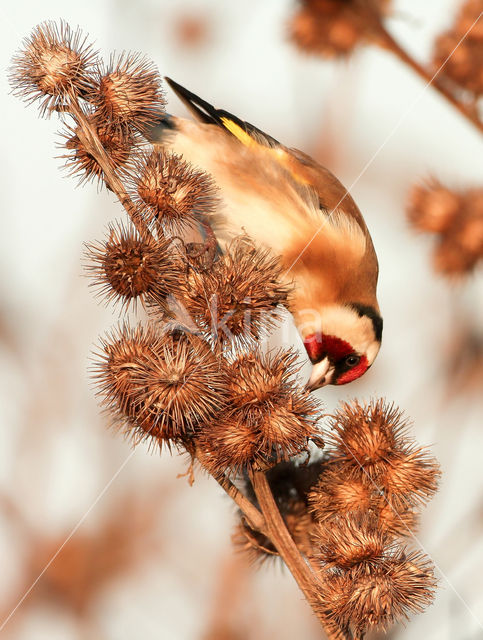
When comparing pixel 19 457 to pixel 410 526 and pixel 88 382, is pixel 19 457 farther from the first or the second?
pixel 410 526

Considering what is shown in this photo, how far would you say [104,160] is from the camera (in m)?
0.56

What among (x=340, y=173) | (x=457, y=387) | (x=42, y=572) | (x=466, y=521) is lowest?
(x=42, y=572)

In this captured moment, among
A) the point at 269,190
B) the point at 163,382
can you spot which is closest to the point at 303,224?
the point at 269,190

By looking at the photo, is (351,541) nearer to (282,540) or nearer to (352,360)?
(282,540)

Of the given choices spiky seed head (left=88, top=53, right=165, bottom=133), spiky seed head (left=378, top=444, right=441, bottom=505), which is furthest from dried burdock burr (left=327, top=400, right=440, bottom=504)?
spiky seed head (left=88, top=53, right=165, bottom=133)

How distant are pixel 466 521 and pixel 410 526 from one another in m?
0.15

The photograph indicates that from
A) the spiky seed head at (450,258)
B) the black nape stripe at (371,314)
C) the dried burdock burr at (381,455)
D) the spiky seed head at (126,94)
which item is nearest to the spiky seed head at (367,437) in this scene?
the dried burdock burr at (381,455)

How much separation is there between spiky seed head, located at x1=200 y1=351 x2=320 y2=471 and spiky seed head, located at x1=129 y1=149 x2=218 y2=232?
0.14 metres

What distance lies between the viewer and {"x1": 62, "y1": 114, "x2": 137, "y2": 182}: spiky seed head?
1.93 feet

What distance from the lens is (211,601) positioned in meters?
0.74

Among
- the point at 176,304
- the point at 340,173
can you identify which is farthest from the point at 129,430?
the point at 340,173

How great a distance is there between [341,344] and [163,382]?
9.2 inches

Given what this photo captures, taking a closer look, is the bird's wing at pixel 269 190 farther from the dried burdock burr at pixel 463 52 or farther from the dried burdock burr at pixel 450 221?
the dried burdock burr at pixel 463 52

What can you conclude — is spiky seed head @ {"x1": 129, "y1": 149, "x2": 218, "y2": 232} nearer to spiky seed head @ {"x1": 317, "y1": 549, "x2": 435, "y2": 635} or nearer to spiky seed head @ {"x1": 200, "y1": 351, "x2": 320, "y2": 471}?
spiky seed head @ {"x1": 200, "y1": 351, "x2": 320, "y2": 471}
